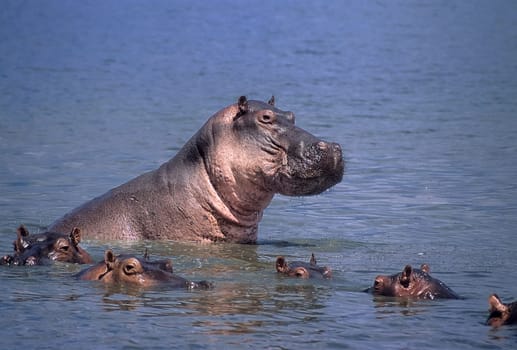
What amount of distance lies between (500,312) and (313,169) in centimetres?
268

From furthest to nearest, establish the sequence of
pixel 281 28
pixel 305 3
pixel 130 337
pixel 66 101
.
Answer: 1. pixel 305 3
2. pixel 281 28
3. pixel 66 101
4. pixel 130 337

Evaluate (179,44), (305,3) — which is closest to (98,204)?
(179,44)

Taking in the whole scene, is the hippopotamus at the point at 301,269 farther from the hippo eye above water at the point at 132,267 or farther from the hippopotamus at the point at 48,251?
the hippopotamus at the point at 48,251

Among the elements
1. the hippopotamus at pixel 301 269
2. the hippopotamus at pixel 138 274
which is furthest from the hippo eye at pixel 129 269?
the hippopotamus at pixel 301 269

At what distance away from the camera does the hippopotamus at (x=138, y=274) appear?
8547 millimetres

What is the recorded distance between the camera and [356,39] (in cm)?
4666

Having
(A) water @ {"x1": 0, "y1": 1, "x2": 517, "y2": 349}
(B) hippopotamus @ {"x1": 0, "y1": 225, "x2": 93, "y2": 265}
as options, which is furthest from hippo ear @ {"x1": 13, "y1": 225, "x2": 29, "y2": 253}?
(A) water @ {"x1": 0, "y1": 1, "x2": 517, "y2": 349}

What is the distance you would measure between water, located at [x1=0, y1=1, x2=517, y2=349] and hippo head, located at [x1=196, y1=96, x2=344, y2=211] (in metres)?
0.55

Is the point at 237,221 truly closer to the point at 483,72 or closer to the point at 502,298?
the point at 502,298

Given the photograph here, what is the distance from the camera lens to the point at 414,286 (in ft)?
28.0

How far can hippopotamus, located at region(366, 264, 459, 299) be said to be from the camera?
8.50 metres

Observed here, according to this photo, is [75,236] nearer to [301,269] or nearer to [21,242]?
[21,242]

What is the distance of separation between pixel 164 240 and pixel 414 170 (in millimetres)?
6229

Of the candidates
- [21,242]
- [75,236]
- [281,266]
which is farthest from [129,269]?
[21,242]
